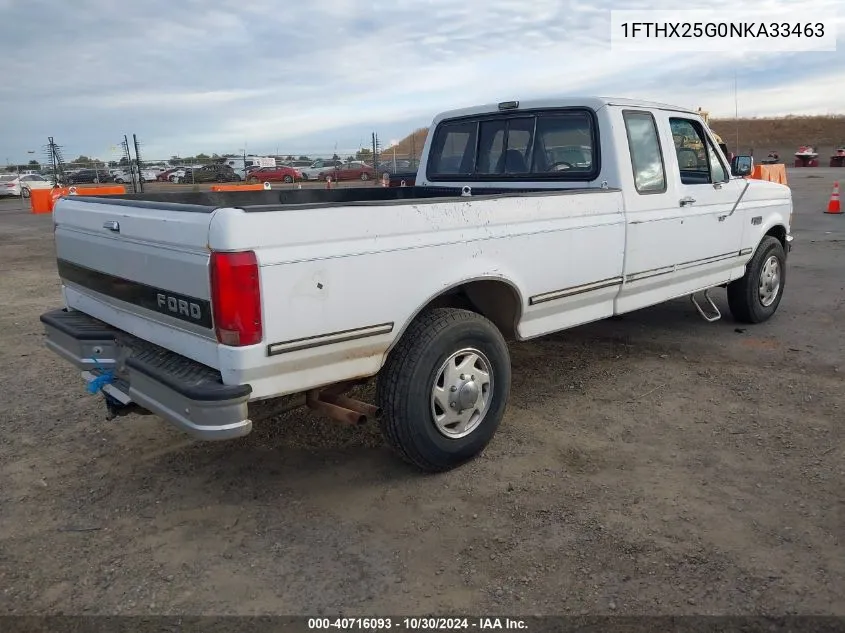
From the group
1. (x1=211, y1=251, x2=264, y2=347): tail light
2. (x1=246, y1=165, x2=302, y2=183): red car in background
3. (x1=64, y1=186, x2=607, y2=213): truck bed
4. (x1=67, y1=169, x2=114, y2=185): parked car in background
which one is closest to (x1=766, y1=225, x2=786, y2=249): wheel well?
(x1=64, y1=186, x2=607, y2=213): truck bed

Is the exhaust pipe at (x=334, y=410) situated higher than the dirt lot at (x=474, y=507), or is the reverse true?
the exhaust pipe at (x=334, y=410)

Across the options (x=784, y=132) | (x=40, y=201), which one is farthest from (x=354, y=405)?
(x=784, y=132)

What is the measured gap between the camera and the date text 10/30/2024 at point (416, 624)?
2.66m

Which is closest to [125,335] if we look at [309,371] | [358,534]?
[309,371]

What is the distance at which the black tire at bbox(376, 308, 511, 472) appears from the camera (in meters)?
3.48

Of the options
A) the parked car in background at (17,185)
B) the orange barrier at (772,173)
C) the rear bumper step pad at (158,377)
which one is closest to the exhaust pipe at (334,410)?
the rear bumper step pad at (158,377)

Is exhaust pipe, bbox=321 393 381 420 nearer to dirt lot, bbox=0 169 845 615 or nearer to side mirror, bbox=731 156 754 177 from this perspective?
dirt lot, bbox=0 169 845 615

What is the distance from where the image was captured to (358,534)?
3.30 m

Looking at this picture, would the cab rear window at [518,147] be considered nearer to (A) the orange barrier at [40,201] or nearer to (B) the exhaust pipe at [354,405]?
(B) the exhaust pipe at [354,405]

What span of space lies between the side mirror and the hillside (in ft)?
161

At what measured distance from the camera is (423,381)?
350 centimetres

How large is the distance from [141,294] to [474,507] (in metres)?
1.93

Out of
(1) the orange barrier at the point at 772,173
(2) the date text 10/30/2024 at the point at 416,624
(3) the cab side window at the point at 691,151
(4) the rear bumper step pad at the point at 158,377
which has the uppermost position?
(3) the cab side window at the point at 691,151

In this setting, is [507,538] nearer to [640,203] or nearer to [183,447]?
[183,447]
